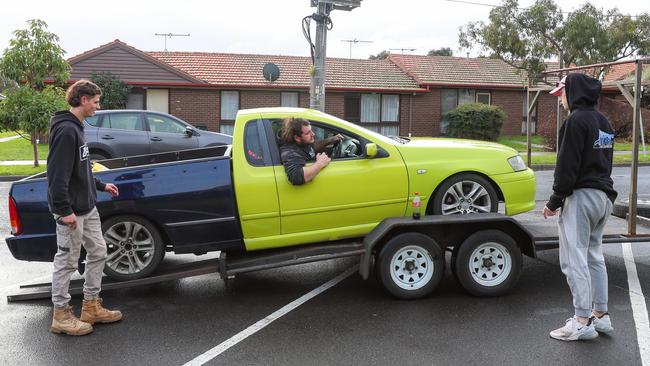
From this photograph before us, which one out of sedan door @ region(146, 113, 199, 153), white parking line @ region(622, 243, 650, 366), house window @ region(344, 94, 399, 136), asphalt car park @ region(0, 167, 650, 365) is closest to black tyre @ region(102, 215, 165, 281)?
asphalt car park @ region(0, 167, 650, 365)

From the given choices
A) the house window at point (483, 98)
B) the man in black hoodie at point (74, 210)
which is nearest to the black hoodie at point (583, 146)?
the man in black hoodie at point (74, 210)

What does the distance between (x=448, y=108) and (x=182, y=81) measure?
1219cm

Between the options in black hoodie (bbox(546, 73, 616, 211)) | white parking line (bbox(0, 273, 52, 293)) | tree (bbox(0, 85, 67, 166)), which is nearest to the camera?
black hoodie (bbox(546, 73, 616, 211))

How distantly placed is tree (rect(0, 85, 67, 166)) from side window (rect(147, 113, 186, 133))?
9.41 feet

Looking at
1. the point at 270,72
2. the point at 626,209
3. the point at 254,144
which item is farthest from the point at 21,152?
the point at 626,209

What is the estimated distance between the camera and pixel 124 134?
48.2 ft

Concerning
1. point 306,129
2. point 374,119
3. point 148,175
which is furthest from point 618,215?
point 374,119

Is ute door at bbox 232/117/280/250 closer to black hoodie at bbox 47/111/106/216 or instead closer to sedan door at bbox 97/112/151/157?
black hoodie at bbox 47/111/106/216

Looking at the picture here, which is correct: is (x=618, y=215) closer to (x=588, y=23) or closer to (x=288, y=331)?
(x=288, y=331)

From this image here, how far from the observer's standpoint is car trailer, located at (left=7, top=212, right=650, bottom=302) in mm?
5633

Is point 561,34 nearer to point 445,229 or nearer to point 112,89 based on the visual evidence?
point 112,89

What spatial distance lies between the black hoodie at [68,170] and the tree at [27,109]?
12.2 meters

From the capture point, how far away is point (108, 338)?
4.95 metres

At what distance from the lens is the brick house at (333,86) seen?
83.1 feet
